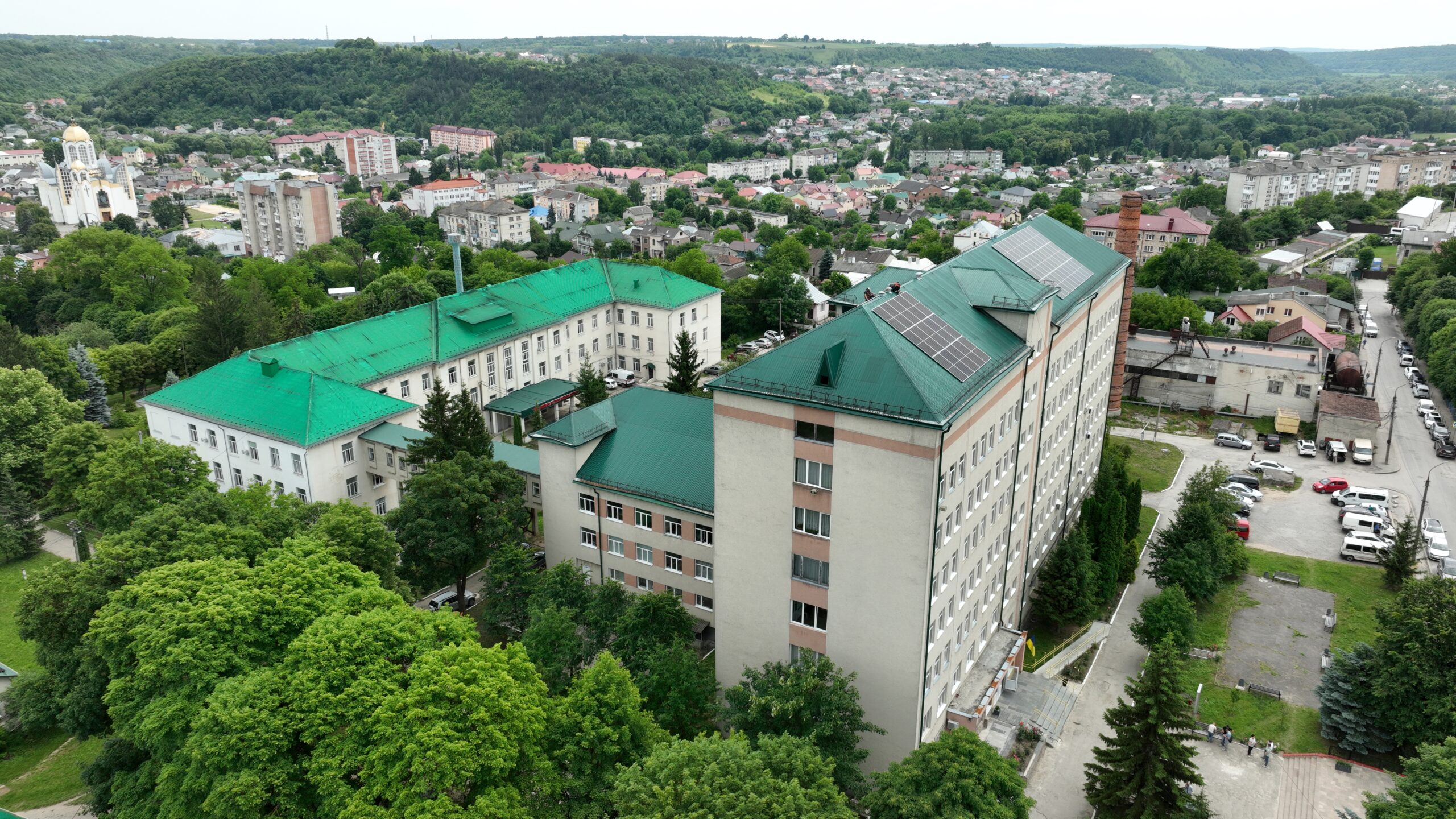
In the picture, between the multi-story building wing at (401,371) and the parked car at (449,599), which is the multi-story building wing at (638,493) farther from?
the multi-story building wing at (401,371)

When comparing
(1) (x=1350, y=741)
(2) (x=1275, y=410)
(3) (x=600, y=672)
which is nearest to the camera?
(3) (x=600, y=672)

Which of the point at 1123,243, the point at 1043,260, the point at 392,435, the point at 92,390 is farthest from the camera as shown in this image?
the point at 1123,243

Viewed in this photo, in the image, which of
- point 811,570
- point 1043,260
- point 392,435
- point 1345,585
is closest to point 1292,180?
point 1345,585

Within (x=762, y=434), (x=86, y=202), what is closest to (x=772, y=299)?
(x=762, y=434)

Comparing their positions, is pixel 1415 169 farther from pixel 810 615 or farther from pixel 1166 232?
pixel 810 615

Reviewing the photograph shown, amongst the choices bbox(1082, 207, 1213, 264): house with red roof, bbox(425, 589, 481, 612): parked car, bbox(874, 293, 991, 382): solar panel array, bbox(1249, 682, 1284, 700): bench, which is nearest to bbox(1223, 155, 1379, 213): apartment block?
bbox(1082, 207, 1213, 264): house with red roof

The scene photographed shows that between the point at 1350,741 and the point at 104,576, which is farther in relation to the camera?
the point at 1350,741

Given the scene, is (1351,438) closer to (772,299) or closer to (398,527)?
(772,299)
